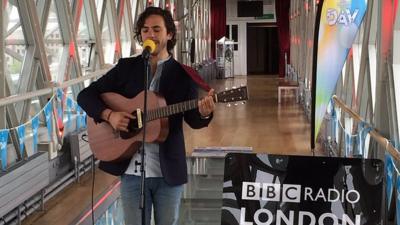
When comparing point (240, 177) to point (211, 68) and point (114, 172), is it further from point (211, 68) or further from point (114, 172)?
point (211, 68)

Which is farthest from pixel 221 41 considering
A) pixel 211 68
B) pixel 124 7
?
pixel 124 7

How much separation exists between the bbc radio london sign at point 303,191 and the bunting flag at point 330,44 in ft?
2.43

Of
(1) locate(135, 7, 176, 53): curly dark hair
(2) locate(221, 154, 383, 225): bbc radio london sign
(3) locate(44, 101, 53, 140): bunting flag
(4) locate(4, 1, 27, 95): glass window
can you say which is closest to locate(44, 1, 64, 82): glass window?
(4) locate(4, 1, 27, 95): glass window

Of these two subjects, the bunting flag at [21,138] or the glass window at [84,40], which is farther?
the glass window at [84,40]

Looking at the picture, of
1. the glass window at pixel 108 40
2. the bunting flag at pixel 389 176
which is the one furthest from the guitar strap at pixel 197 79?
the glass window at pixel 108 40

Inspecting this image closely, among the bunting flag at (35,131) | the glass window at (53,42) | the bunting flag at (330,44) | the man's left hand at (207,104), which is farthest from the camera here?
the glass window at (53,42)

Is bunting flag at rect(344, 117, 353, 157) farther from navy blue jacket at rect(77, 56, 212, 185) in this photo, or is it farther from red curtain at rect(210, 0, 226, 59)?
red curtain at rect(210, 0, 226, 59)

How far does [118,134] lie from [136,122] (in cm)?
16

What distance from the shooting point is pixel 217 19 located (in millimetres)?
24219

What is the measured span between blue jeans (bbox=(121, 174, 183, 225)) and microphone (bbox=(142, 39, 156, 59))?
0.54 metres

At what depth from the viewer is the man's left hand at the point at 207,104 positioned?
98.3 inches

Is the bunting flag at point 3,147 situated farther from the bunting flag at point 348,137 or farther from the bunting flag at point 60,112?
the bunting flag at point 348,137

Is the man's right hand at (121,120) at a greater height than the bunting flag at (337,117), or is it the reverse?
the man's right hand at (121,120)

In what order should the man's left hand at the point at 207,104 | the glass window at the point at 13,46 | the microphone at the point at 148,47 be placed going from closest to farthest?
the microphone at the point at 148,47
the man's left hand at the point at 207,104
the glass window at the point at 13,46
